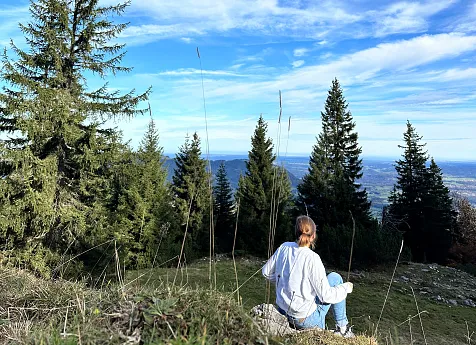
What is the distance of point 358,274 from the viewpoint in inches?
508

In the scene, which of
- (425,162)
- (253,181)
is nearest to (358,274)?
(253,181)

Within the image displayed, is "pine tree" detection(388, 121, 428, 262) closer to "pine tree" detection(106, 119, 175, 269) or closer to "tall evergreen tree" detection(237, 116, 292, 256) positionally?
"tall evergreen tree" detection(237, 116, 292, 256)

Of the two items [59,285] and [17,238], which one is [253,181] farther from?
[59,285]

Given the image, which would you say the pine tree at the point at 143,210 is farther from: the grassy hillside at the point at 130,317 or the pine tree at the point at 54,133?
the grassy hillside at the point at 130,317

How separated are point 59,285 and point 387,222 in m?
22.9

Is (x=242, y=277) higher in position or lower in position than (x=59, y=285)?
lower

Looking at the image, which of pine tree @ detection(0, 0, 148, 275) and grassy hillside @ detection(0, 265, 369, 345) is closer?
grassy hillside @ detection(0, 265, 369, 345)

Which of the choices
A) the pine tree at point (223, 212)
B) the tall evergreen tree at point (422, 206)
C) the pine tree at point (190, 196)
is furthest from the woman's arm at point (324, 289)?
the tall evergreen tree at point (422, 206)

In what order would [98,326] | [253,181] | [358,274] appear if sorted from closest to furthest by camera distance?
[98,326]
[358,274]
[253,181]

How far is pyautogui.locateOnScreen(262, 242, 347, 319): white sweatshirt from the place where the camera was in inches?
101

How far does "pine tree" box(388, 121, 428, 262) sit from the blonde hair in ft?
73.7

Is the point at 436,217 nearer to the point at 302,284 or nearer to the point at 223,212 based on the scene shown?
the point at 223,212

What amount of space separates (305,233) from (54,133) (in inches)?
362

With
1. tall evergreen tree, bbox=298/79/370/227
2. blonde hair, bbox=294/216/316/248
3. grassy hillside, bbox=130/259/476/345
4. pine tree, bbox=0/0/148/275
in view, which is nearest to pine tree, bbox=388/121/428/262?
tall evergreen tree, bbox=298/79/370/227
